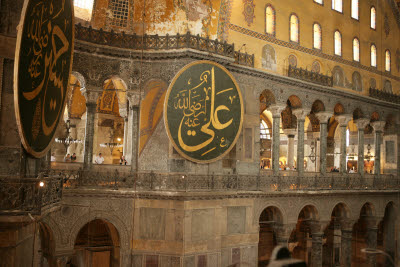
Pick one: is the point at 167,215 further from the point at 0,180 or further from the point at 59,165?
the point at 0,180

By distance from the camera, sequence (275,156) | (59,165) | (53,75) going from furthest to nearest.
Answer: (275,156) < (59,165) < (53,75)

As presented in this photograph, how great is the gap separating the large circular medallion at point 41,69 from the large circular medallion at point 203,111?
3844 mm

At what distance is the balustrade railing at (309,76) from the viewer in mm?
14641

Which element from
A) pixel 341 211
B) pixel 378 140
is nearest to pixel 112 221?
pixel 341 211

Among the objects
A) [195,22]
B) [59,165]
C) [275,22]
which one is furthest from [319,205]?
[59,165]

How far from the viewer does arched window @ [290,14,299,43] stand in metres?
14.9

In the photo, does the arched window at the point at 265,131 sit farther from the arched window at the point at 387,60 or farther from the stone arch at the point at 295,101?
the stone arch at the point at 295,101

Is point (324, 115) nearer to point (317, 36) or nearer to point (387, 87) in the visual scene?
point (317, 36)

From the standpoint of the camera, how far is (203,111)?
457 inches

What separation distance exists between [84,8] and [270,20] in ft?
19.1

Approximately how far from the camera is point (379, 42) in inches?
742

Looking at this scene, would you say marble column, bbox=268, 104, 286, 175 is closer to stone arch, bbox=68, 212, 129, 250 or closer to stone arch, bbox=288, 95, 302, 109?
stone arch, bbox=288, 95, 302, 109

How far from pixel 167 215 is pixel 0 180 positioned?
572 cm

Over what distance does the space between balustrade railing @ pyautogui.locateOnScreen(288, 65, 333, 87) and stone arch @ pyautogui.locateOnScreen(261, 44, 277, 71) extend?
760 millimetres
